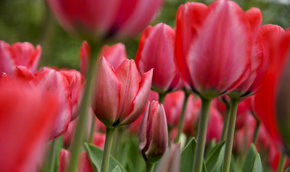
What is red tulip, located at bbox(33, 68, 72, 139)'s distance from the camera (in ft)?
1.96

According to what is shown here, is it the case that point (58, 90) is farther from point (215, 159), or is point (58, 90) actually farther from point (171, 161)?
point (215, 159)

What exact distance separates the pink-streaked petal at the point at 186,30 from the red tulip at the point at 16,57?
0.49 metres

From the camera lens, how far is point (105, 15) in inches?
14.3

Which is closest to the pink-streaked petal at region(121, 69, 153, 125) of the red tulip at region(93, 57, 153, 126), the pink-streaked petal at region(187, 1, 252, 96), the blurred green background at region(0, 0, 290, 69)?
the red tulip at region(93, 57, 153, 126)

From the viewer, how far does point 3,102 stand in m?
0.24

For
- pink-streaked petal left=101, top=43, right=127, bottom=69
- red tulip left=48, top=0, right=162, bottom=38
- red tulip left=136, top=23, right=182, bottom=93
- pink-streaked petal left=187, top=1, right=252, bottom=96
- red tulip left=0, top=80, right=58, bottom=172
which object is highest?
pink-streaked petal left=101, top=43, right=127, bottom=69

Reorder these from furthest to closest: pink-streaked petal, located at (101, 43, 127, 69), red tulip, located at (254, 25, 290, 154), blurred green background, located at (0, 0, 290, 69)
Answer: blurred green background, located at (0, 0, 290, 69)
pink-streaked petal, located at (101, 43, 127, 69)
red tulip, located at (254, 25, 290, 154)

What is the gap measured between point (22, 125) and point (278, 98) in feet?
0.78

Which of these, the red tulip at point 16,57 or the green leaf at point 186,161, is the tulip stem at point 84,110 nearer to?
the green leaf at point 186,161

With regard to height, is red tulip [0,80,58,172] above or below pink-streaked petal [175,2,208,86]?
below

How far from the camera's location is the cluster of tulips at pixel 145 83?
0.25 metres

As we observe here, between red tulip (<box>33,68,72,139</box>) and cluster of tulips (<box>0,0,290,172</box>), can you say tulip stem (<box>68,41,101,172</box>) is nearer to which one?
cluster of tulips (<box>0,0,290,172</box>)

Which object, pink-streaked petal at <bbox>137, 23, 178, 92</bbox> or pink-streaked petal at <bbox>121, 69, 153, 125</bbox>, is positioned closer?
pink-streaked petal at <bbox>121, 69, 153, 125</bbox>

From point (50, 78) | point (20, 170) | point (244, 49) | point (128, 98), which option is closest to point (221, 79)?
point (244, 49)
